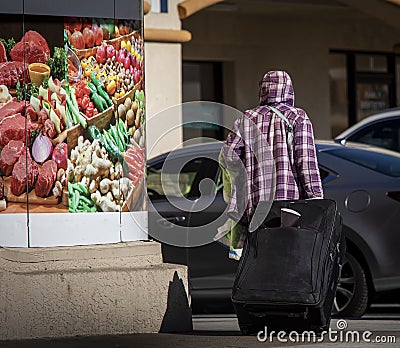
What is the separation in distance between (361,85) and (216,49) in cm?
343

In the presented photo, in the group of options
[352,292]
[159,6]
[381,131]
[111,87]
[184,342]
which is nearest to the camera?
[184,342]

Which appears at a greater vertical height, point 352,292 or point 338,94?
point 338,94

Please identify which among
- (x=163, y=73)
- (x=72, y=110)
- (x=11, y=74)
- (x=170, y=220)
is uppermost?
(x=163, y=73)

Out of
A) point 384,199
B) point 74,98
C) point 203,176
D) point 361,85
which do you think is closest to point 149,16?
point 203,176

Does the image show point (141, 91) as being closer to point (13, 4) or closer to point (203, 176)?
point (13, 4)

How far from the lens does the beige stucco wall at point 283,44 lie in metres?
18.5

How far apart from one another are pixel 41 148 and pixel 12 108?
0.32 metres

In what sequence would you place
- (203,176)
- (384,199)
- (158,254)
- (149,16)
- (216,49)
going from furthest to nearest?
(216,49) < (149,16) < (203,176) < (384,199) < (158,254)

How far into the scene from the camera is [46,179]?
25.7ft

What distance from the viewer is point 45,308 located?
7.56 metres

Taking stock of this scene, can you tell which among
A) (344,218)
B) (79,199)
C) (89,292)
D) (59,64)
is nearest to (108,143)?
(79,199)

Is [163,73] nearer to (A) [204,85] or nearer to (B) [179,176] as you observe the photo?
(B) [179,176]

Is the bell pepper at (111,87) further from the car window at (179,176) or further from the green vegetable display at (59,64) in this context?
the car window at (179,176)

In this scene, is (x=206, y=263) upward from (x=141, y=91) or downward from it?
downward
